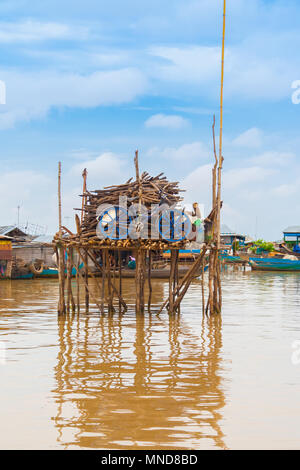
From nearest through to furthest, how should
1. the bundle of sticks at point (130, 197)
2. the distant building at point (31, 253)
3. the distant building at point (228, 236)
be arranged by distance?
1. the bundle of sticks at point (130, 197)
2. the distant building at point (31, 253)
3. the distant building at point (228, 236)

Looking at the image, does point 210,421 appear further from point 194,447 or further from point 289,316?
point 289,316

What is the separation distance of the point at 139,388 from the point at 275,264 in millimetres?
46898

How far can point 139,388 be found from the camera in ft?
24.3

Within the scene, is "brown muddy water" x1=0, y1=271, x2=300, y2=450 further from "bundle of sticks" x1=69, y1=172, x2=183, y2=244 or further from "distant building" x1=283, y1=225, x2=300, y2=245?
"distant building" x1=283, y1=225, x2=300, y2=245

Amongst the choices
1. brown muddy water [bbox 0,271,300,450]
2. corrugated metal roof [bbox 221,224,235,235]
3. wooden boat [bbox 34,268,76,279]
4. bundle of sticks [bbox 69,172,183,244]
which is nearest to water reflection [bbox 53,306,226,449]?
brown muddy water [bbox 0,271,300,450]

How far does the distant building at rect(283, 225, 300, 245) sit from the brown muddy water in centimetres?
5828

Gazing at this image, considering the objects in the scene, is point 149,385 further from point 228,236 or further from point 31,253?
point 228,236

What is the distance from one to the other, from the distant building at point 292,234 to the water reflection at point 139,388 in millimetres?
60263

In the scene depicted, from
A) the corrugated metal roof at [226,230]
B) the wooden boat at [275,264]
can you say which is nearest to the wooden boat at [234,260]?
the wooden boat at [275,264]

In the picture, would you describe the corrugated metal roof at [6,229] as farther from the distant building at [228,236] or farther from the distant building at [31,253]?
the distant building at [228,236]

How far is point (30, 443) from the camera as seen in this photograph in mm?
5504

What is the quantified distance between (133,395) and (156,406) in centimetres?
54

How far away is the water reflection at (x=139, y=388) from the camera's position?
5.66 m

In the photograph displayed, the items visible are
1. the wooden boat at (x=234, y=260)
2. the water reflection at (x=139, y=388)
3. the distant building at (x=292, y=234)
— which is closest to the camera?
the water reflection at (x=139, y=388)
